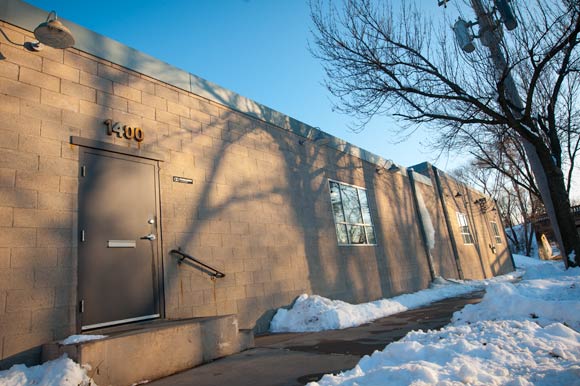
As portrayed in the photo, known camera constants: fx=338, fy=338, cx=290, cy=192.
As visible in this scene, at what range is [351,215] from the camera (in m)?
10.0

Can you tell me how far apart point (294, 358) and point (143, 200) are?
3.17 metres

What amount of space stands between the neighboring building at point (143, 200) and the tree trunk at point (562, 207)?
4.89 metres

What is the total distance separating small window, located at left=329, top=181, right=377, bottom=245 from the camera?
9492 mm

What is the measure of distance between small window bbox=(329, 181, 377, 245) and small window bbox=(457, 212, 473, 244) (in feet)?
29.6

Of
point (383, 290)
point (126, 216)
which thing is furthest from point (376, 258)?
point (126, 216)

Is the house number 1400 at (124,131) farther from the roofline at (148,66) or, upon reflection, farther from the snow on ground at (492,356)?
the snow on ground at (492,356)

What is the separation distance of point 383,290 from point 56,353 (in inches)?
334

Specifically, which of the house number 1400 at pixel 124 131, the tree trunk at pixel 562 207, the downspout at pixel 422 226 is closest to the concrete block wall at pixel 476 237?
the downspout at pixel 422 226

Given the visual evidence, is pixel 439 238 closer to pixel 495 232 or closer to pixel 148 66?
pixel 495 232

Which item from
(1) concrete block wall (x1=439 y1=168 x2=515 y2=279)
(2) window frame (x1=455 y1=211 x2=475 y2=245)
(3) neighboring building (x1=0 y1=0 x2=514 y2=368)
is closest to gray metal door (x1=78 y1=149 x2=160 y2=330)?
(3) neighboring building (x1=0 y1=0 x2=514 y2=368)

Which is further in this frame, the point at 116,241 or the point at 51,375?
the point at 116,241

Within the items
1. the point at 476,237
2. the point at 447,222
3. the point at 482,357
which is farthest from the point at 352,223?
the point at 476,237

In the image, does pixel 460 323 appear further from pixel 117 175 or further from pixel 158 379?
pixel 117 175

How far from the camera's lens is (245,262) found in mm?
6477
